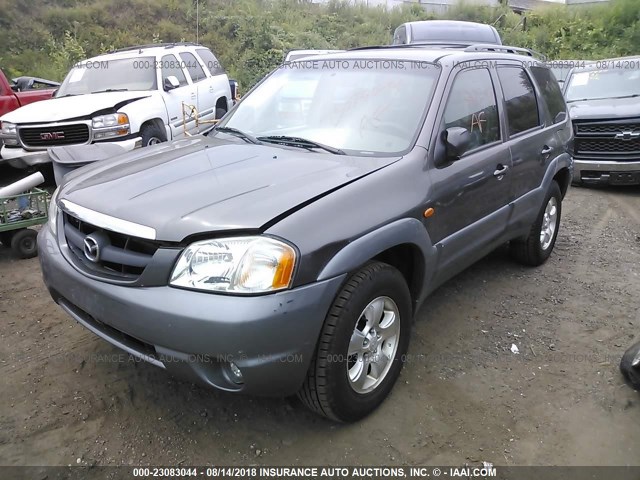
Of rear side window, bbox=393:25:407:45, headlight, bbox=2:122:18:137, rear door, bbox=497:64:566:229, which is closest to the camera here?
rear door, bbox=497:64:566:229

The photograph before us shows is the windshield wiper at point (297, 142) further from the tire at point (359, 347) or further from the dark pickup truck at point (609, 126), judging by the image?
the dark pickup truck at point (609, 126)

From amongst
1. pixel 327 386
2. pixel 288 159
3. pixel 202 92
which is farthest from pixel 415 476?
pixel 202 92

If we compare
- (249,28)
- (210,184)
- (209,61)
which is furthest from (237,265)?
(249,28)

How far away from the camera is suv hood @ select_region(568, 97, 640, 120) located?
299 inches

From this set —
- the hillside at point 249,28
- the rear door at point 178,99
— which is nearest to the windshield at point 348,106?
the rear door at point 178,99

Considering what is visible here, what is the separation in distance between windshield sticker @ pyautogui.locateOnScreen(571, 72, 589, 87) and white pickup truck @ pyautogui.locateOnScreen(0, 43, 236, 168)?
6230 millimetres

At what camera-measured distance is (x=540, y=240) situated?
4520mm

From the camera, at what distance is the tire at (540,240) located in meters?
4.42

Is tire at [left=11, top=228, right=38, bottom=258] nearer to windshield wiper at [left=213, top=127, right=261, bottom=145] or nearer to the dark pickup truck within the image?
windshield wiper at [left=213, top=127, right=261, bottom=145]

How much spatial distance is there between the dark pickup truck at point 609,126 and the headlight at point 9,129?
25.6ft

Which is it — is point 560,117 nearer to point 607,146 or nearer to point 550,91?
point 550,91

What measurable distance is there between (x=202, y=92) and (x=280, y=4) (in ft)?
56.4

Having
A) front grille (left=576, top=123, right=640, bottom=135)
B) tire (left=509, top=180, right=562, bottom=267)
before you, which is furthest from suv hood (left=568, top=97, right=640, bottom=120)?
tire (left=509, top=180, right=562, bottom=267)

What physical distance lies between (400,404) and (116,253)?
5.43ft
